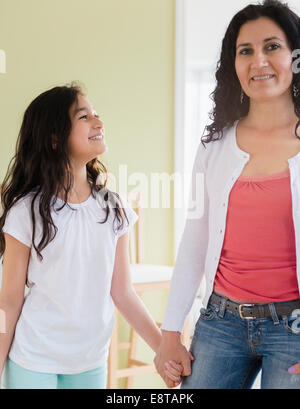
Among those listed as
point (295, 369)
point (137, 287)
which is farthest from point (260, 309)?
point (137, 287)

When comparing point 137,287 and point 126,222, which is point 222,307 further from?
point 137,287

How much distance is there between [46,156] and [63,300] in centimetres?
40

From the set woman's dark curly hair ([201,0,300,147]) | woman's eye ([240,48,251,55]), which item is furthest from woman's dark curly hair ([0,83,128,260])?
woman's eye ([240,48,251,55])

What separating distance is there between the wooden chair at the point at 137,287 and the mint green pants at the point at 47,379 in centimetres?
106

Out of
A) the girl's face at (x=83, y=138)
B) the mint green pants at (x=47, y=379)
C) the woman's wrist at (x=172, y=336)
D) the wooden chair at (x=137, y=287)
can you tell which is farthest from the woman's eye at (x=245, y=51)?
the wooden chair at (x=137, y=287)

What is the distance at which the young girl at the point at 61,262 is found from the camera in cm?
147

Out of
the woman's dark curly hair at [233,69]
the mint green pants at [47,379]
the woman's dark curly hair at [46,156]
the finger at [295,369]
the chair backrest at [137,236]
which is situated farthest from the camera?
the chair backrest at [137,236]

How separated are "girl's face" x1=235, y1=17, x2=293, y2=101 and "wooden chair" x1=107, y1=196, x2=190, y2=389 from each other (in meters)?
1.47

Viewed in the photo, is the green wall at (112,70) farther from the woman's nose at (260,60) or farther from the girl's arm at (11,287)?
the woman's nose at (260,60)

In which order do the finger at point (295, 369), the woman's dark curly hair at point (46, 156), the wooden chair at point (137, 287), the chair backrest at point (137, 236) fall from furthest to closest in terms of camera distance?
the chair backrest at point (137, 236) → the wooden chair at point (137, 287) → the woman's dark curly hair at point (46, 156) → the finger at point (295, 369)

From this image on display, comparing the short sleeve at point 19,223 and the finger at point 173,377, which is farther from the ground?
the short sleeve at point 19,223

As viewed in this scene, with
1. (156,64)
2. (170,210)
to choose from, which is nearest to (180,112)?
(156,64)

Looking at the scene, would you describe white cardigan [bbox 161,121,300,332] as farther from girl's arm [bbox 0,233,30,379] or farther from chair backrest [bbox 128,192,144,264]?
chair backrest [bbox 128,192,144,264]
